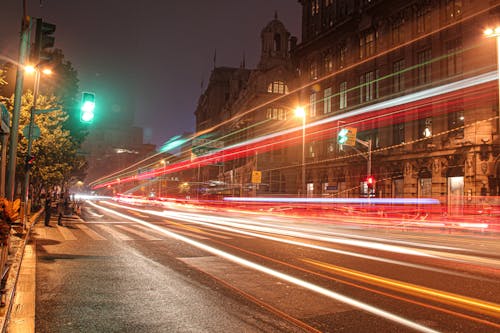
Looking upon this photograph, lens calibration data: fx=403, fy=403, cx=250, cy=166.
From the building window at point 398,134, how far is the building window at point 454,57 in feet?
20.9

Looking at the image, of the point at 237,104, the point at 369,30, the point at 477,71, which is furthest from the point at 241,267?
the point at 237,104

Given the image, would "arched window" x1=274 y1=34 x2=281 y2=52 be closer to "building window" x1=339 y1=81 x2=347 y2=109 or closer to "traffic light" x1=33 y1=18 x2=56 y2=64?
"building window" x1=339 y1=81 x2=347 y2=109

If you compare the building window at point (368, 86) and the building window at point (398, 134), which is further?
the building window at point (368, 86)

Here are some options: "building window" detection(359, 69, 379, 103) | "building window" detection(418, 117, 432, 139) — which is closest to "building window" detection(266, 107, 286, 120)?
"building window" detection(359, 69, 379, 103)

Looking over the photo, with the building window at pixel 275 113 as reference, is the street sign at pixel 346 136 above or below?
below

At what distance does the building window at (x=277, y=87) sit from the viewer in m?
68.1

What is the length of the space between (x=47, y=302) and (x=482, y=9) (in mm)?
34533

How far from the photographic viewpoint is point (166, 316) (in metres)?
5.74

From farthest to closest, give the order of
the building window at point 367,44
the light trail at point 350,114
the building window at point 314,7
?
the building window at point 314,7
the building window at point 367,44
the light trail at point 350,114

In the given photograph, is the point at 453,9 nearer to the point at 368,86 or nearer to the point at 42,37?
the point at 368,86

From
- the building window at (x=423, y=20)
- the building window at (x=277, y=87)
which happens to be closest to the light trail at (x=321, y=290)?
the building window at (x=423, y=20)

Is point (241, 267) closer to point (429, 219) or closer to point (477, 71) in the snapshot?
point (429, 219)

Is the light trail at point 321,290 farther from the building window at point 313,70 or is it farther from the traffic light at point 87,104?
the building window at point 313,70

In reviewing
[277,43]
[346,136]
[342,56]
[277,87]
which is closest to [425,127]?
[346,136]
